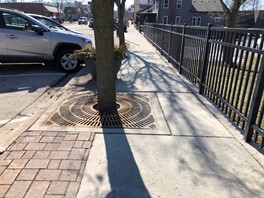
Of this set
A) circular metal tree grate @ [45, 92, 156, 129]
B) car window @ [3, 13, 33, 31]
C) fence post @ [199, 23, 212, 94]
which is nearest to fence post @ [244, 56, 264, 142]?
circular metal tree grate @ [45, 92, 156, 129]

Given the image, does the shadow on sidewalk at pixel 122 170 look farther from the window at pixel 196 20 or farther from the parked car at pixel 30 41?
the window at pixel 196 20

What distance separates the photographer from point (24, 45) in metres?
8.02

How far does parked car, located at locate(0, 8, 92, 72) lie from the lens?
312 inches

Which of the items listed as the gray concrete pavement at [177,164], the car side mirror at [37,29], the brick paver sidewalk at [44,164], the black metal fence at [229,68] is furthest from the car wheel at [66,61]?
the brick paver sidewalk at [44,164]

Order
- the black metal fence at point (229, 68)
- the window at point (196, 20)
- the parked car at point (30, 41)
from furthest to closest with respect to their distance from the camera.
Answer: the window at point (196, 20), the parked car at point (30, 41), the black metal fence at point (229, 68)

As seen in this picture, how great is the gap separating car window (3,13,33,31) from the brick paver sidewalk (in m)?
5.42

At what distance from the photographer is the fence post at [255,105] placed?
3.36 meters

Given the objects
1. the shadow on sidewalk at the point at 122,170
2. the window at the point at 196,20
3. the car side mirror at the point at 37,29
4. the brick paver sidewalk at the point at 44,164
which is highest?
the car side mirror at the point at 37,29

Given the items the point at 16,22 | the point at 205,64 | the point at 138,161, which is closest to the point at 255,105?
the point at 138,161

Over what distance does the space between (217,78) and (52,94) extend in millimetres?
3786

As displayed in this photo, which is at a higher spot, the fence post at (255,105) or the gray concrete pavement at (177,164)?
the fence post at (255,105)

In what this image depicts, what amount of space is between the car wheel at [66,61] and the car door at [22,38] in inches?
15.9

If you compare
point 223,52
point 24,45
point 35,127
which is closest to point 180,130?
point 223,52

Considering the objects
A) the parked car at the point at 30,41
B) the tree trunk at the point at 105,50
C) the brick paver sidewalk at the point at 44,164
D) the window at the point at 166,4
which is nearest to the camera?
the brick paver sidewalk at the point at 44,164
